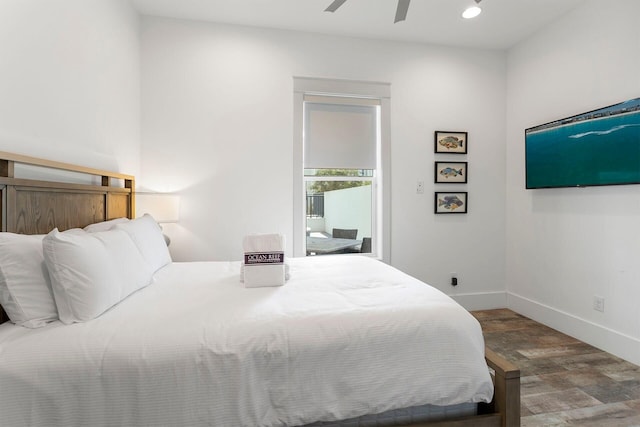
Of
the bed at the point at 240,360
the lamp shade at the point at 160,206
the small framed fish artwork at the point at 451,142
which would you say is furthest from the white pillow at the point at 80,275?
the small framed fish artwork at the point at 451,142

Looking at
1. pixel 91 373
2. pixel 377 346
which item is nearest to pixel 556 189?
pixel 377 346

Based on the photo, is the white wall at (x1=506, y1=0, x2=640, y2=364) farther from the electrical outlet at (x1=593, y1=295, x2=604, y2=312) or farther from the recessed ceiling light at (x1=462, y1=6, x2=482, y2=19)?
the recessed ceiling light at (x1=462, y1=6, x2=482, y2=19)

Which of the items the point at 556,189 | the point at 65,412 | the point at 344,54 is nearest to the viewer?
the point at 65,412

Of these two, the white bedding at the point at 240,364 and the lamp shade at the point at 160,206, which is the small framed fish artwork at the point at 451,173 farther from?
the lamp shade at the point at 160,206

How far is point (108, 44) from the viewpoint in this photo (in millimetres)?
2416

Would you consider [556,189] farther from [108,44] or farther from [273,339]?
[108,44]

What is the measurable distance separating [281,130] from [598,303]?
10.5ft

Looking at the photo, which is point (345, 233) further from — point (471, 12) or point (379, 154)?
point (471, 12)

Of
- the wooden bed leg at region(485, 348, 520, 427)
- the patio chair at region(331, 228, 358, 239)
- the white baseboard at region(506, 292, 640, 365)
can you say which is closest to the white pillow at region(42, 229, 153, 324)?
the wooden bed leg at region(485, 348, 520, 427)

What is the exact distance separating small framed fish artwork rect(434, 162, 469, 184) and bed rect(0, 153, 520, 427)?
222cm

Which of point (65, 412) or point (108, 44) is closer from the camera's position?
point (65, 412)

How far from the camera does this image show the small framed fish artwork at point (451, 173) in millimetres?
3555

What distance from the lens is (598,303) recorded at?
272 cm

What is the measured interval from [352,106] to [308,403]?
291 cm
